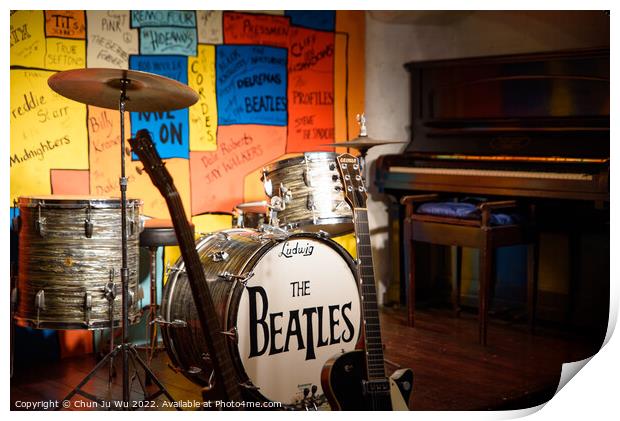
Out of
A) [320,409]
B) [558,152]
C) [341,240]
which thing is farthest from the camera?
[341,240]

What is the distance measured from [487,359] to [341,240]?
150 cm

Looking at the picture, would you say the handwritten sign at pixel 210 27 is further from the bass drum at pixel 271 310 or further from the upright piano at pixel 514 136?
the bass drum at pixel 271 310

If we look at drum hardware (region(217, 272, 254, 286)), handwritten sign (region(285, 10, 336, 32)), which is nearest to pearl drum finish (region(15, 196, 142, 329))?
drum hardware (region(217, 272, 254, 286))

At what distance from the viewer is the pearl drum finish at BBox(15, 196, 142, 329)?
3.75m

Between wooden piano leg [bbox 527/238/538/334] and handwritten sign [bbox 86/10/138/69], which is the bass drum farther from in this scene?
wooden piano leg [bbox 527/238/538/334]

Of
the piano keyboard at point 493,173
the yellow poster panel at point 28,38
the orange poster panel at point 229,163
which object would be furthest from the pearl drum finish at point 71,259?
the piano keyboard at point 493,173

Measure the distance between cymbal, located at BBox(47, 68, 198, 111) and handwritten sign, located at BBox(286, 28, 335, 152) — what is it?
1947 mm

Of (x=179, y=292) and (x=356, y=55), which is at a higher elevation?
(x=356, y=55)

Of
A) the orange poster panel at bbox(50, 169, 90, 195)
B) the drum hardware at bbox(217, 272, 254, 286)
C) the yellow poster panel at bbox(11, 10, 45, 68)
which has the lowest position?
the drum hardware at bbox(217, 272, 254, 286)

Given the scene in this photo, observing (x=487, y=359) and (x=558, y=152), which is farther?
(x=558, y=152)

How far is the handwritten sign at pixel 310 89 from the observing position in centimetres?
550

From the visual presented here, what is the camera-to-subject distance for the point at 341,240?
579cm
